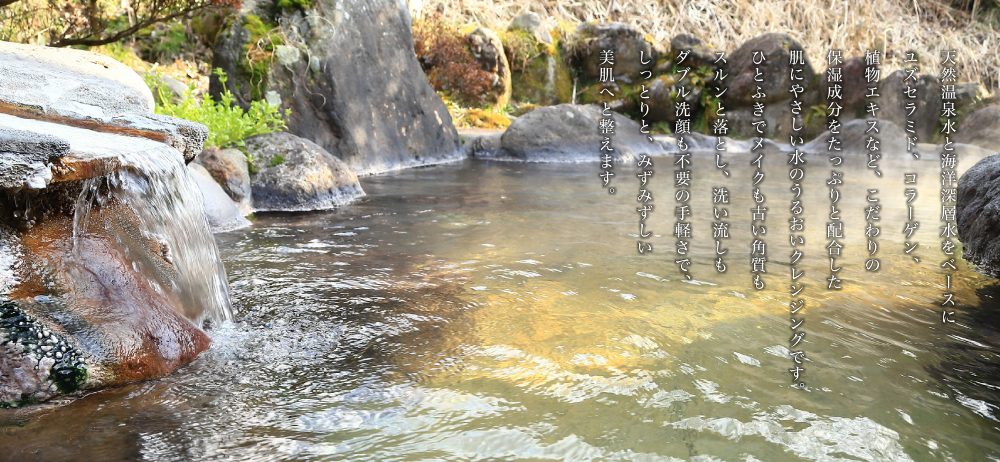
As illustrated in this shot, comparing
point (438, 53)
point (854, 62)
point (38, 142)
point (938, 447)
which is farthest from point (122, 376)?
point (854, 62)

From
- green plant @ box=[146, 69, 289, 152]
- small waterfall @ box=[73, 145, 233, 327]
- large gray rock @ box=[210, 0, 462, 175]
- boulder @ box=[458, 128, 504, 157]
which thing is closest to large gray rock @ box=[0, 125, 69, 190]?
small waterfall @ box=[73, 145, 233, 327]

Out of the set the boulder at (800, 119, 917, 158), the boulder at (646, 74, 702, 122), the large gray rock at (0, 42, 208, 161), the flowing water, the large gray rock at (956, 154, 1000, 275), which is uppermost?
the boulder at (646, 74, 702, 122)

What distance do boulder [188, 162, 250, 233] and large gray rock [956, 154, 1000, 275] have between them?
519 centimetres

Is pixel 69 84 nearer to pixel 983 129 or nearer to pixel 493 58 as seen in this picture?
pixel 493 58

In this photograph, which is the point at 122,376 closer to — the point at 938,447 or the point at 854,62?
the point at 938,447

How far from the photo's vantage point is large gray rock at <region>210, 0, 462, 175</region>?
25.5ft

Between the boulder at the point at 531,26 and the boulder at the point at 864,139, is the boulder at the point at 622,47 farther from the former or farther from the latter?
the boulder at the point at 864,139

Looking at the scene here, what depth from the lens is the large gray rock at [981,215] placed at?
3.98 m

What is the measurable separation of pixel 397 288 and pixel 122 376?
154cm

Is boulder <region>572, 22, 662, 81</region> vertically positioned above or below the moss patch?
above

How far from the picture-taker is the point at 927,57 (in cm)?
1664

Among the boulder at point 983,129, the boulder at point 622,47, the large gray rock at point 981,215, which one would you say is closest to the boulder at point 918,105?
the boulder at point 983,129

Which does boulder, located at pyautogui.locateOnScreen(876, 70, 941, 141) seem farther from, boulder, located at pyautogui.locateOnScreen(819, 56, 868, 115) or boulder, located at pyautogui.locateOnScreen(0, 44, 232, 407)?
boulder, located at pyautogui.locateOnScreen(0, 44, 232, 407)

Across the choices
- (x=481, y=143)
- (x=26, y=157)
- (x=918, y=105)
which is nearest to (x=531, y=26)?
(x=481, y=143)
